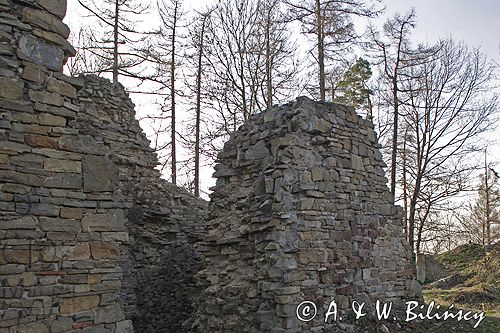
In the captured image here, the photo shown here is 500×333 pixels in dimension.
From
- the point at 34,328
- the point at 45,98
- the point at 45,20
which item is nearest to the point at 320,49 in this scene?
the point at 45,20

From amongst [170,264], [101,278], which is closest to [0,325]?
[101,278]

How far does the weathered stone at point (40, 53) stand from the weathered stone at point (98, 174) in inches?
39.6

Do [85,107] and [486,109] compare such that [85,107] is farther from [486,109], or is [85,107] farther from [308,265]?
[486,109]

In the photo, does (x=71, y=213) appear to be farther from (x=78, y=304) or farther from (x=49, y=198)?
(x=78, y=304)

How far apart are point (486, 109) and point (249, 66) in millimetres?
9484

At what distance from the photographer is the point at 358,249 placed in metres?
7.56

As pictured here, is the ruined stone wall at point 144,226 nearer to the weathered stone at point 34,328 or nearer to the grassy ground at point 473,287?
the weathered stone at point 34,328

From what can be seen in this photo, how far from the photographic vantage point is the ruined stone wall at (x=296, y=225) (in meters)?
6.52

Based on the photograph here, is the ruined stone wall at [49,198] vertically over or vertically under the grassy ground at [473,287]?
over

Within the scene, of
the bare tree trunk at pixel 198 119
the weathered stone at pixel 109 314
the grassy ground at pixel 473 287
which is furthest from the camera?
the bare tree trunk at pixel 198 119

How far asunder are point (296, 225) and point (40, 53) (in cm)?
422

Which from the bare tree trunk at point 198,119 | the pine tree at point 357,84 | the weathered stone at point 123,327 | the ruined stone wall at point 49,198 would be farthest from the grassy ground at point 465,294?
the bare tree trunk at point 198,119

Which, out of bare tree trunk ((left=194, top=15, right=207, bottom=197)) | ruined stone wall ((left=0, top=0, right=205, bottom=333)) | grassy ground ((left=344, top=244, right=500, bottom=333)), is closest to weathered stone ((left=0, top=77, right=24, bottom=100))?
ruined stone wall ((left=0, top=0, right=205, bottom=333))

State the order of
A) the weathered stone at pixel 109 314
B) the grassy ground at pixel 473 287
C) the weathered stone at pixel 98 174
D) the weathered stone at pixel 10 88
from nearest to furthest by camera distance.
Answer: the weathered stone at pixel 10 88 → the weathered stone at pixel 109 314 → the weathered stone at pixel 98 174 → the grassy ground at pixel 473 287
